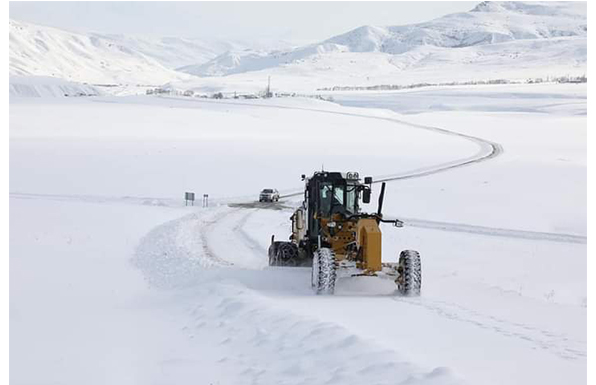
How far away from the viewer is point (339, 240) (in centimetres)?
1769

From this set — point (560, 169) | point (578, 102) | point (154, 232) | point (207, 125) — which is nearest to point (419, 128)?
point (207, 125)

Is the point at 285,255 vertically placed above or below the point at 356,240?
below

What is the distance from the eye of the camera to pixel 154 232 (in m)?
27.9

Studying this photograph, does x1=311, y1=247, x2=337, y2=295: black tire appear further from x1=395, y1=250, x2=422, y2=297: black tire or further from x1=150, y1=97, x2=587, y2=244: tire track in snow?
x1=150, y1=97, x2=587, y2=244: tire track in snow

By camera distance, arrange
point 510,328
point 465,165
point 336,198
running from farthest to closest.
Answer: point 465,165 → point 336,198 → point 510,328

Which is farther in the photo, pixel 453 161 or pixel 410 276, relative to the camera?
pixel 453 161

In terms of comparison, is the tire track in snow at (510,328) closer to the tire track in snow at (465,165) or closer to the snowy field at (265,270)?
the snowy field at (265,270)

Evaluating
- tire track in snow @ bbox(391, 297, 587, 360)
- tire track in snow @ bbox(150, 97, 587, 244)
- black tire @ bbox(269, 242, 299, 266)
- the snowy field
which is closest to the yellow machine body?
the snowy field

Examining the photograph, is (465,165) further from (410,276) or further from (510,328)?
(510,328)

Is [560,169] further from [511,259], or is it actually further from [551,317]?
[551,317]

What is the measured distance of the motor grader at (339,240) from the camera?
53.0ft

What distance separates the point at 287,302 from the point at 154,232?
1389 centimetres

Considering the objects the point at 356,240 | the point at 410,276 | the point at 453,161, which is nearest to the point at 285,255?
the point at 356,240

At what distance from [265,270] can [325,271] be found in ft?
9.50
